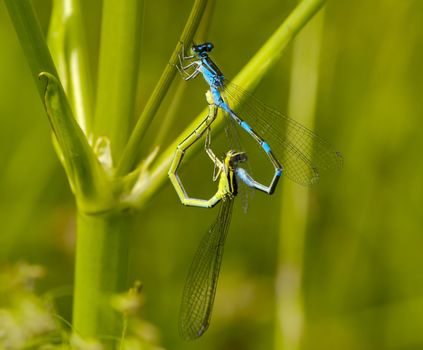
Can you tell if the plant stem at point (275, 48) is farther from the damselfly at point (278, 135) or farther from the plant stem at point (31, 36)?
the damselfly at point (278, 135)

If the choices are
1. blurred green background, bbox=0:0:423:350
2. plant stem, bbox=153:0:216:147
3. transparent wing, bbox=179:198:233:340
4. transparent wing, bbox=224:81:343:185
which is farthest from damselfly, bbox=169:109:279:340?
blurred green background, bbox=0:0:423:350

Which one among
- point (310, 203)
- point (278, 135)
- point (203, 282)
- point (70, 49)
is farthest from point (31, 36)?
point (310, 203)

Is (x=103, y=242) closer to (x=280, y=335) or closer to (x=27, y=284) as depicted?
(x=27, y=284)

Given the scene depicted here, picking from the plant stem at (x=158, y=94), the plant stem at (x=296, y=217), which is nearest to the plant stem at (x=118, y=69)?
the plant stem at (x=158, y=94)

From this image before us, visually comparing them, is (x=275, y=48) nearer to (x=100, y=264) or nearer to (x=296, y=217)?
(x=100, y=264)

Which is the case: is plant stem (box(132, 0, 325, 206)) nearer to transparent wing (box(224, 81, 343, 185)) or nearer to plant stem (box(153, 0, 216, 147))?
plant stem (box(153, 0, 216, 147))

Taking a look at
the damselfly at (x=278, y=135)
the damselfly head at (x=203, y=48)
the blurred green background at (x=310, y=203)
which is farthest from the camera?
the blurred green background at (x=310, y=203)

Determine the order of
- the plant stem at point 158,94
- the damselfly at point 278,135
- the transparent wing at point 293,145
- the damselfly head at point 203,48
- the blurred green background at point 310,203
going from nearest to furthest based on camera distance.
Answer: the plant stem at point 158,94
the damselfly head at point 203,48
the damselfly at point 278,135
the transparent wing at point 293,145
the blurred green background at point 310,203

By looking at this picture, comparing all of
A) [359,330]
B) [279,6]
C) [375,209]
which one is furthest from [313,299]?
[279,6]
